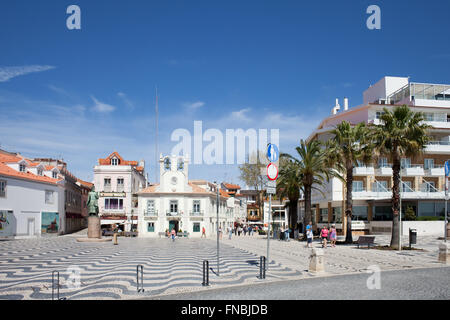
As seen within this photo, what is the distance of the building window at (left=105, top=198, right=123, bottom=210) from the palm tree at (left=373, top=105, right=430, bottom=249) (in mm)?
44395

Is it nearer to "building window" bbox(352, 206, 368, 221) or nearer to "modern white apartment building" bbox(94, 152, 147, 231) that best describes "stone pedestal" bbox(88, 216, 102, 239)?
"modern white apartment building" bbox(94, 152, 147, 231)

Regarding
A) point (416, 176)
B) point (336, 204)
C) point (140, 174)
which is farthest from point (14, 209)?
point (416, 176)

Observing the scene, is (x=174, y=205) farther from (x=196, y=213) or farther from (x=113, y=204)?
(x=113, y=204)

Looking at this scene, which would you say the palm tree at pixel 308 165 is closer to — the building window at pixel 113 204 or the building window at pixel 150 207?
the building window at pixel 150 207

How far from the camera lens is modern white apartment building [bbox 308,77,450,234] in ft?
160

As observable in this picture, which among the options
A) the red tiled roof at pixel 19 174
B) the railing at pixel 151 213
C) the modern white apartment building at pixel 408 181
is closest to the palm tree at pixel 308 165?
the modern white apartment building at pixel 408 181

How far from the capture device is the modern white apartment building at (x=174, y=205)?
5856 centimetres

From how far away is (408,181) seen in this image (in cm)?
5144

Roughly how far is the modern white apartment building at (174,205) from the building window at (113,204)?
599cm

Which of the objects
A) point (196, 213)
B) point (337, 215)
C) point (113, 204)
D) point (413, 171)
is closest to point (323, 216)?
point (337, 215)

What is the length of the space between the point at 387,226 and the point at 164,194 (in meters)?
30.1

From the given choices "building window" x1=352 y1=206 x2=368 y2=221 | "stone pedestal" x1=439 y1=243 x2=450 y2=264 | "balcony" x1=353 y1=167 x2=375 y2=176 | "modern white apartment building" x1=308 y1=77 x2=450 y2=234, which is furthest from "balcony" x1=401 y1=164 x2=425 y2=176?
"stone pedestal" x1=439 y1=243 x2=450 y2=264
